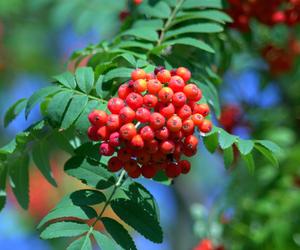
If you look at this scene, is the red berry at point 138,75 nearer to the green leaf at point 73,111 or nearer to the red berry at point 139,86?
the red berry at point 139,86

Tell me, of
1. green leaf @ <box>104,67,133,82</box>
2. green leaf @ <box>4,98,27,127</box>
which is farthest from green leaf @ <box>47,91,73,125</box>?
green leaf @ <box>4,98,27,127</box>

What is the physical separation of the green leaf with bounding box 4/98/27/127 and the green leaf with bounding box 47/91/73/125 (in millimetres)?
217

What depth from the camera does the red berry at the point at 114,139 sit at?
5.58ft

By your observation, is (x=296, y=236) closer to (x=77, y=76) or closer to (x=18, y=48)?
(x=77, y=76)

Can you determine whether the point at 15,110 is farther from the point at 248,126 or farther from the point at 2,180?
the point at 248,126

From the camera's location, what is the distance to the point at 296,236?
2.97 meters

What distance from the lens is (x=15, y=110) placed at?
203 centimetres

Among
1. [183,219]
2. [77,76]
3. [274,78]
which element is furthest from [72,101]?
[183,219]

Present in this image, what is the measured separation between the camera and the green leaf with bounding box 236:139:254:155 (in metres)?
1.74

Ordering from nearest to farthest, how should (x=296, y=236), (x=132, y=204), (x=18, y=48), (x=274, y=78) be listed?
(x=132, y=204) < (x=296, y=236) < (x=274, y=78) < (x=18, y=48)

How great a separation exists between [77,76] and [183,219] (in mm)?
3625

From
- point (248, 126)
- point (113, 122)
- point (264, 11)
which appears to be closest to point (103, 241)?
point (113, 122)

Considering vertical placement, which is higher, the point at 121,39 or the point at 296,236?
the point at 121,39

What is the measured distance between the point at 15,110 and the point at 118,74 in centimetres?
35
